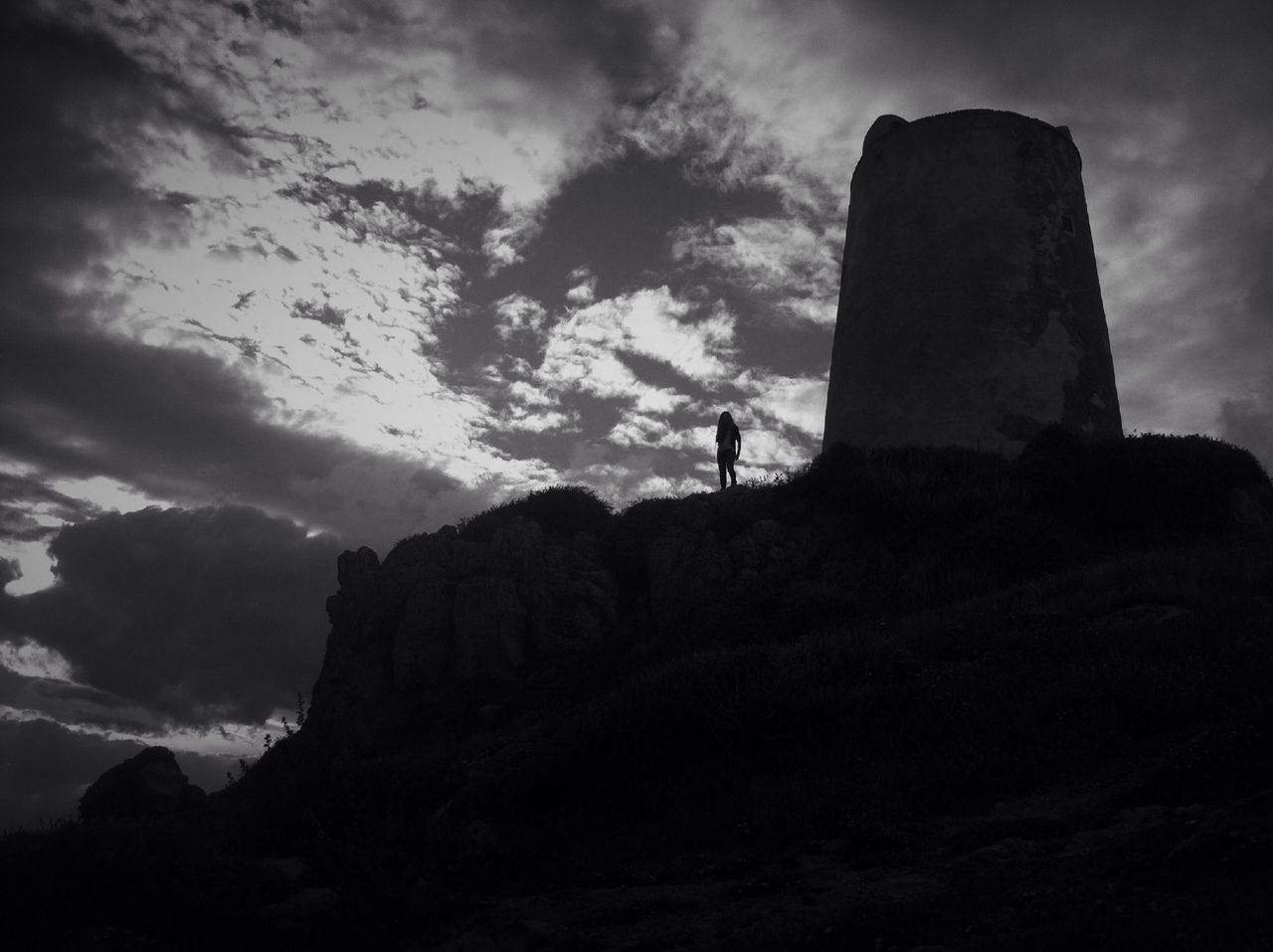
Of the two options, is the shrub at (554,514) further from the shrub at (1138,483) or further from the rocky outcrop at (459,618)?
the shrub at (1138,483)

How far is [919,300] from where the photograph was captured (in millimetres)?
24969

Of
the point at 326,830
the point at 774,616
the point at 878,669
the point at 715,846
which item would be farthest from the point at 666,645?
the point at 715,846

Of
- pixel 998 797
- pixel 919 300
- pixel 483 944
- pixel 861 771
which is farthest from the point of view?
pixel 919 300

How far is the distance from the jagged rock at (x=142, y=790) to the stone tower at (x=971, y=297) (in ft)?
52.0

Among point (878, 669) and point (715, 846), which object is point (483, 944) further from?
point (878, 669)

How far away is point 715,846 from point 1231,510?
51.3ft

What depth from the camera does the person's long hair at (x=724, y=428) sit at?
25922 mm

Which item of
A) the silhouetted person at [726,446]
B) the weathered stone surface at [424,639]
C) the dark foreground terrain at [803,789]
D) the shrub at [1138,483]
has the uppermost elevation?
the silhouetted person at [726,446]

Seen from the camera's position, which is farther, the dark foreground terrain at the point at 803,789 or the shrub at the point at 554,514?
the shrub at the point at 554,514

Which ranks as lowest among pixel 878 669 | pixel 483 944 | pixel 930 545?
pixel 483 944

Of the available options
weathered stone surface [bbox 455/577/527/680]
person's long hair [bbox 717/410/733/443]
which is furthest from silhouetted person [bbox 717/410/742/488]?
weathered stone surface [bbox 455/577/527/680]

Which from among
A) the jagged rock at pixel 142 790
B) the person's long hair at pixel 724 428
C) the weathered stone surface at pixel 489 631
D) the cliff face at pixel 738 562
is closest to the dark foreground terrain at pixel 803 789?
the cliff face at pixel 738 562

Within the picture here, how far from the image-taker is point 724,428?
26.0 meters

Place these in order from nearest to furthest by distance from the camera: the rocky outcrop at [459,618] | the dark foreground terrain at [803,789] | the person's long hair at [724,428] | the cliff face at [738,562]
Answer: the dark foreground terrain at [803,789], the cliff face at [738,562], the rocky outcrop at [459,618], the person's long hair at [724,428]
